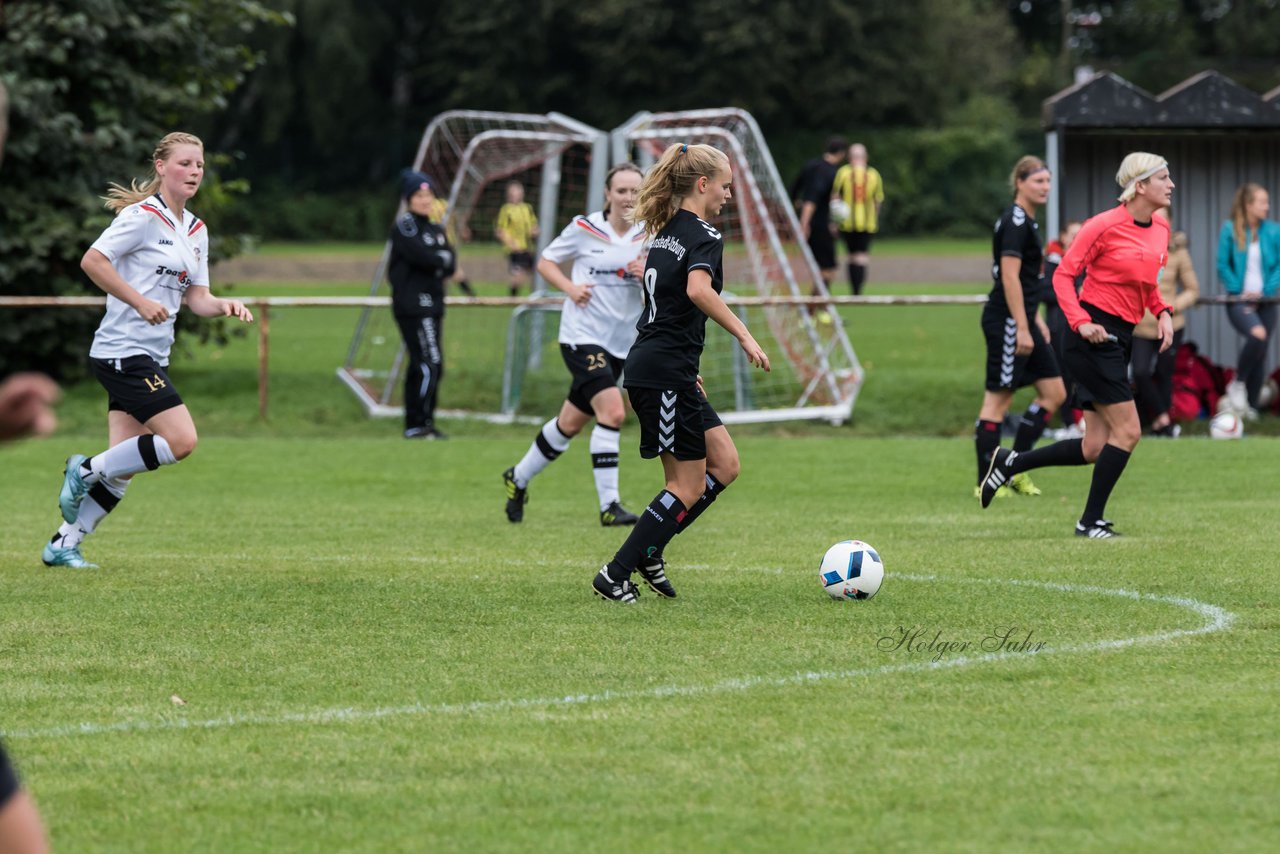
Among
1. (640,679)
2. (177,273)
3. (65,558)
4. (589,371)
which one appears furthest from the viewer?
(589,371)

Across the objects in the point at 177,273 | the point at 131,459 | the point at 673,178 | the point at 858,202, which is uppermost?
the point at 673,178

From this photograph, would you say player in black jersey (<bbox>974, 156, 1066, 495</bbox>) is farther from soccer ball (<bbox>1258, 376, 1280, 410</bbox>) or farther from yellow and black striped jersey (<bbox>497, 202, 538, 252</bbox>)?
yellow and black striped jersey (<bbox>497, 202, 538, 252</bbox>)

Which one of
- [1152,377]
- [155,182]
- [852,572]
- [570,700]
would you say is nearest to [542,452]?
[155,182]

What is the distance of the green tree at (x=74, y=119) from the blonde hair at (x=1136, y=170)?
11.3 meters

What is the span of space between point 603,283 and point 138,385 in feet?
10.4

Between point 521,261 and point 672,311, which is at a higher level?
point 672,311

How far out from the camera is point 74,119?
17.8m

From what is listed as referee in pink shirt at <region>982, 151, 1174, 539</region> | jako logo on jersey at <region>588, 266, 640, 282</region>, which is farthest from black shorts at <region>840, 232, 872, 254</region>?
referee in pink shirt at <region>982, 151, 1174, 539</region>

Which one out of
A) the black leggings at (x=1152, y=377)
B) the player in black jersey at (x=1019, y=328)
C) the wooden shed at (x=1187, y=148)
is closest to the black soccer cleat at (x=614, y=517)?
the player in black jersey at (x=1019, y=328)

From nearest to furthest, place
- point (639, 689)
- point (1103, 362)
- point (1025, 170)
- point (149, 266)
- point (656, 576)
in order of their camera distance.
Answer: point (639, 689) < point (656, 576) < point (149, 266) < point (1103, 362) < point (1025, 170)

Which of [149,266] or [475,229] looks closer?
[149,266]

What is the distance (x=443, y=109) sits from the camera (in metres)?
54.9
